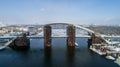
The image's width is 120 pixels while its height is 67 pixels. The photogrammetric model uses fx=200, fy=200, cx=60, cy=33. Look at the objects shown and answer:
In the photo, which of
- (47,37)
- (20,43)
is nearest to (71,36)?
(47,37)

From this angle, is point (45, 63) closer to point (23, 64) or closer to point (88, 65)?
point (23, 64)

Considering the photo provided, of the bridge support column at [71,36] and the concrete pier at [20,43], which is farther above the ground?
the bridge support column at [71,36]

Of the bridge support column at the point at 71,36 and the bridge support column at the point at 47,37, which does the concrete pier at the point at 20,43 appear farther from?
the bridge support column at the point at 71,36

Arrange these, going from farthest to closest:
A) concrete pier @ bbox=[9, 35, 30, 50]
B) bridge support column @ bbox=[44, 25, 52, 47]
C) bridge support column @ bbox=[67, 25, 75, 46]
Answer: concrete pier @ bbox=[9, 35, 30, 50], bridge support column @ bbox=[67, 25, 75, 46], bridge support column @ bbox=[44, 25, 52, 47]

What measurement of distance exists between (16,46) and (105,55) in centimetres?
1071

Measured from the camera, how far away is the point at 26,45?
23.4 m

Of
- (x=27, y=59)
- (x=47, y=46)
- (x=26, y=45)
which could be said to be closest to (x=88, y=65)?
(x=27, y=59)

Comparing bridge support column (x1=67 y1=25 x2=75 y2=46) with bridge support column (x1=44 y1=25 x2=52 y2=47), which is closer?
bridge support column (x1=44 y1=25 x2=52 y2=47)

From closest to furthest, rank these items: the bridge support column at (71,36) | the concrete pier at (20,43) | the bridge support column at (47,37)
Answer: the bridge support column at (47,37), the bridge support column at (71,36), the concrete pier at (20,43)

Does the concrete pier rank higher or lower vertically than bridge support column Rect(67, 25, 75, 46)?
lower

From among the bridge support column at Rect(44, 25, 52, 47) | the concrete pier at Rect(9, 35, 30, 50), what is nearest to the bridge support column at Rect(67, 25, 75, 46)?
the bridge support column at Rect(44, 25, 52, 47)

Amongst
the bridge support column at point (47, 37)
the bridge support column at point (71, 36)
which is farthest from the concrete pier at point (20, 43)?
the bridge support column at point (71, 36)

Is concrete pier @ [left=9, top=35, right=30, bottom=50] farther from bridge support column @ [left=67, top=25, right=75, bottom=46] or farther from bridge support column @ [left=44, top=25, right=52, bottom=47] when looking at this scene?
bridge support column @ [left=67, top=25, right=75, bottom=46]

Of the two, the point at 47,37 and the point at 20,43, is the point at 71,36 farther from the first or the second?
the point at 20,43
